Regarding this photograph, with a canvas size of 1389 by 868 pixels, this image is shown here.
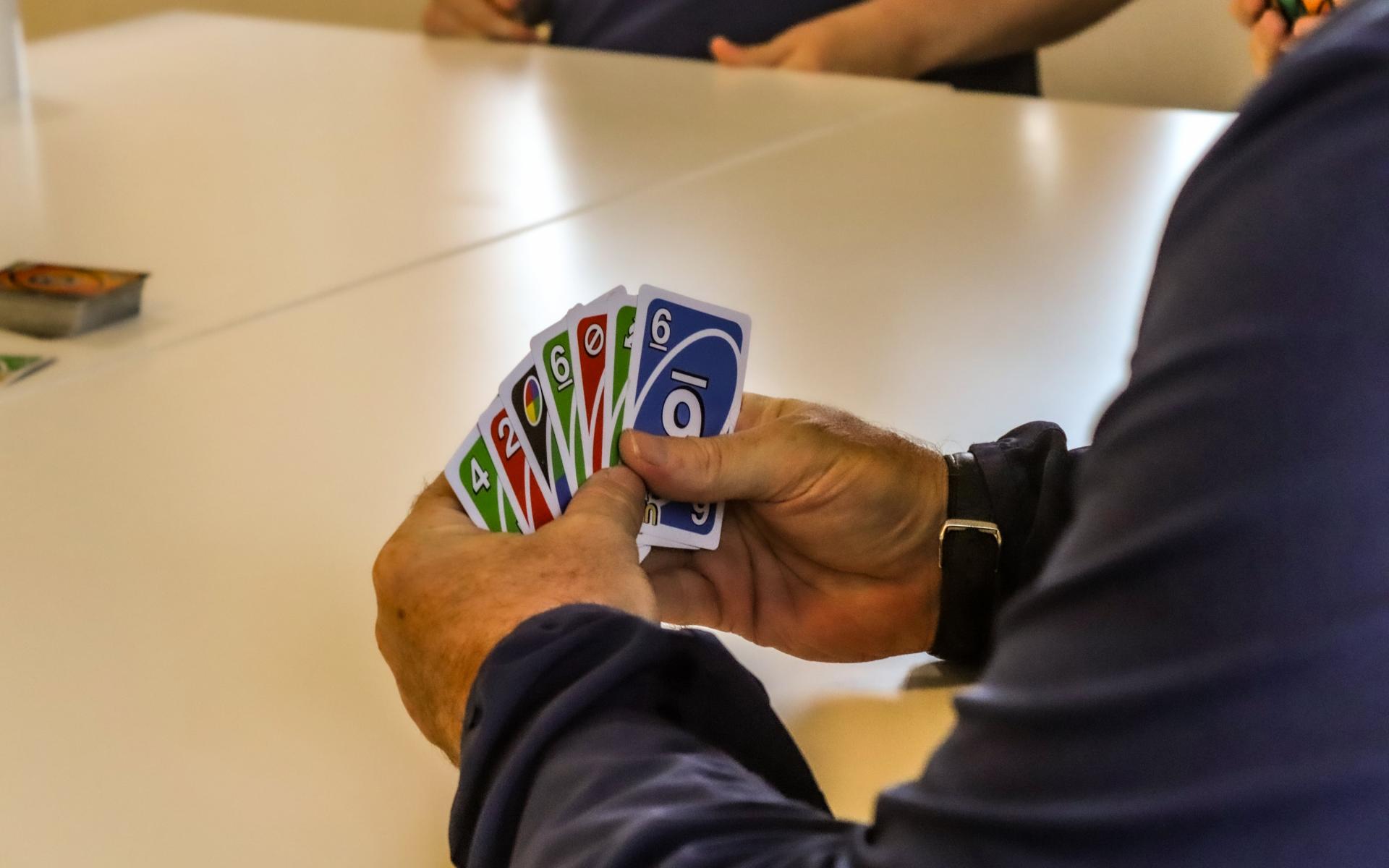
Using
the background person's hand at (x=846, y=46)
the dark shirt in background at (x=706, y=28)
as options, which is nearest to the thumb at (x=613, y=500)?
the background person's hand at (x=846, y=46)

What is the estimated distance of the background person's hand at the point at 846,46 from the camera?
2229mm

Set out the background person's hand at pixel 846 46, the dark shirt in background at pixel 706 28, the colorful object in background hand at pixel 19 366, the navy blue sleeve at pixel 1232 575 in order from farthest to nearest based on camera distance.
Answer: the dark shirt in background at pixel 706 28, the background person's hand at pixel 846 46, the colorful object in background hand at pixel 19 366, the navy blue sleeve at pixel 1232 575

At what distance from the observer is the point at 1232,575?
0.41m

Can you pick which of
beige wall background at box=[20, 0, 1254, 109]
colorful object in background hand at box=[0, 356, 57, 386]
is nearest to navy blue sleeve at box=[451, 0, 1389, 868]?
colorful object in background hand at box=[0, 356, 57, 386]

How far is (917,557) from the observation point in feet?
2.98

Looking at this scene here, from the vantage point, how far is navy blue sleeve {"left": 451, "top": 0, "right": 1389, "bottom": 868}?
1.32 feet

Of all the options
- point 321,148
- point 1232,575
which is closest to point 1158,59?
point 321,148

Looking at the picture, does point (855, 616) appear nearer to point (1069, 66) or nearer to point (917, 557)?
point (917, 557)

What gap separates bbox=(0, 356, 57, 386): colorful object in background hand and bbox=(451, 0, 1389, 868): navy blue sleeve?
0.95 meters

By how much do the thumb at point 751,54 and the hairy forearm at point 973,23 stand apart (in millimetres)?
188

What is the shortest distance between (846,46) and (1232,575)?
1939mm

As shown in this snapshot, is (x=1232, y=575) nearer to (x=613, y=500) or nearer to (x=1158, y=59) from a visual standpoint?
(x=613, y=500)

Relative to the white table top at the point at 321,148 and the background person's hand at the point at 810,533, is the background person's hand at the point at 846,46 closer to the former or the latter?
the white table top at the point at 321,148

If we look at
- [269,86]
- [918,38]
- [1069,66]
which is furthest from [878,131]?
[1069,66]
